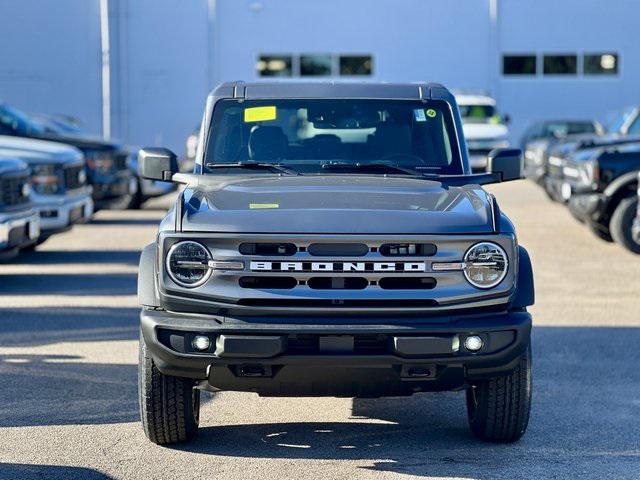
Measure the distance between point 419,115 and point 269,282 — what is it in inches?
85.2

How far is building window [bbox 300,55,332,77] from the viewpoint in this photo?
4097cm

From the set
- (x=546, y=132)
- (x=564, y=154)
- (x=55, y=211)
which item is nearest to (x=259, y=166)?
(x=55, y=211)

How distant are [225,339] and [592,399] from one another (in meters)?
2.85

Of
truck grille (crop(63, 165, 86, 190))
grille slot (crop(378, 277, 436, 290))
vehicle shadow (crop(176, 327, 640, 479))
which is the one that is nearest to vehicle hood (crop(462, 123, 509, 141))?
truck grille (crop(63, 165, 86, 190))

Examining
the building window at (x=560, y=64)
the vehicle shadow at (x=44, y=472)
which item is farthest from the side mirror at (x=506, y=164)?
the building window at (x=560, y=64)

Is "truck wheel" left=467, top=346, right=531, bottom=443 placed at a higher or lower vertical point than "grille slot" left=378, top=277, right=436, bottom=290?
lower

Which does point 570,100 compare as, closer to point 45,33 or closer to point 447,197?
point 45,33

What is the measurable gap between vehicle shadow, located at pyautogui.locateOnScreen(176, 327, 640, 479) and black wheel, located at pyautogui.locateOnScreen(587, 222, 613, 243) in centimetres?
839

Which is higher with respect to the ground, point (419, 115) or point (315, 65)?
point (315, 65)

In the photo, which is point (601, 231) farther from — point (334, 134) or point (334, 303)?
point (334, 303)

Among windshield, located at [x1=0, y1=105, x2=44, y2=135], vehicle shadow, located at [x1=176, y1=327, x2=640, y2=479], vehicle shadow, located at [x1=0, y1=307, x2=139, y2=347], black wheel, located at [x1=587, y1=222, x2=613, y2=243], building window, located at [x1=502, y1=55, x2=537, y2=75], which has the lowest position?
vehicle shadow, located at [x1=176, y1=327, x2=640, y2=479]

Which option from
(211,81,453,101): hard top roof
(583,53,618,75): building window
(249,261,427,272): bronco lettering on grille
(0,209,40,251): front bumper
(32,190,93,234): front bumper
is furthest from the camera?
(583,53,618,75): building window

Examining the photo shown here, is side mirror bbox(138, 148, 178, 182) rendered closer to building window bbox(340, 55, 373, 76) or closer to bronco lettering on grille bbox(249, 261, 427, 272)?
bronco lettering on grille bbox(249, 261, 427, 272)

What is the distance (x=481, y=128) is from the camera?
31562 millimetres
